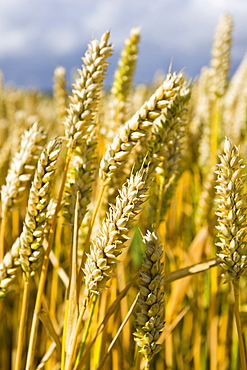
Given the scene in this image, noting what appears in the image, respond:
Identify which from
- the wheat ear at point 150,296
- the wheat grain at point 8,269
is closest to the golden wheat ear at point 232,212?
the wheat ear at point 150,296

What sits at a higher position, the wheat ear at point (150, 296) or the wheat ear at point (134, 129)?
the wheat ear at point (134, 129)

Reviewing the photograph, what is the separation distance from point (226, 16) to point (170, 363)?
1303 mm

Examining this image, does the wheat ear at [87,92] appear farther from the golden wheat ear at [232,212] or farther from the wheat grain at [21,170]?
the golden wheat ear at [232,212]

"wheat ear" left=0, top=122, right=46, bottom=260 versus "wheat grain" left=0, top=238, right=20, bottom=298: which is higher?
"wheat ear" left=0, top=122, right=46, bottom=260

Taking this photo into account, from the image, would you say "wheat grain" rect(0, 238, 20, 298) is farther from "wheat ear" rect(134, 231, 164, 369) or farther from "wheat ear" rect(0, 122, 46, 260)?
"wheat ear" rect(134, 231, 164, 369)

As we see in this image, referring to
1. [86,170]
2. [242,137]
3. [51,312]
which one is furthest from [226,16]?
[51,312]

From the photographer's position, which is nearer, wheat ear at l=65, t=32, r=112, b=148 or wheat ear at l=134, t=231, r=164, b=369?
wheat ear at l=134, t=231, r=164, b=369

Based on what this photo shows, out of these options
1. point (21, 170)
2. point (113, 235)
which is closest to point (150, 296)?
point (113, 235)

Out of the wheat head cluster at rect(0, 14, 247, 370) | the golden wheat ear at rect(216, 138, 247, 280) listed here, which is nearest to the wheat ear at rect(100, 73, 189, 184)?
the wheat head cluster at rect(0, 14, 247, 370)

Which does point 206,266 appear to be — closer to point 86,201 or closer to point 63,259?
point 86,201

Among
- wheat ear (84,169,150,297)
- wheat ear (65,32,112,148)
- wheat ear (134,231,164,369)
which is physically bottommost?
wheat ear (134,231,164,369)

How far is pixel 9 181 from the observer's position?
0.83 metres

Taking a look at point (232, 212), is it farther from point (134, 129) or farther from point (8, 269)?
point (8, 269)

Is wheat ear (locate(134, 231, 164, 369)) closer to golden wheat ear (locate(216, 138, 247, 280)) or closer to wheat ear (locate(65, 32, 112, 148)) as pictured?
golden wheat ear (locate(216, 138, 247, 280))
